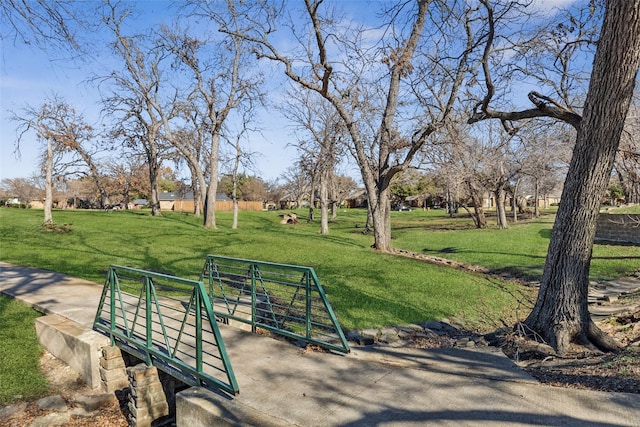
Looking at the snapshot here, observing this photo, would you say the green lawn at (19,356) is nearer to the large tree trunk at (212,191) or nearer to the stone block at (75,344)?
the stone block at (75,344)

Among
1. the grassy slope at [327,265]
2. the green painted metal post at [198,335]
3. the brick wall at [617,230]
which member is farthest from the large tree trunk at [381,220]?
the green painted metal post at [198,335]

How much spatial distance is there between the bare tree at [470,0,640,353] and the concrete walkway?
1.41 m

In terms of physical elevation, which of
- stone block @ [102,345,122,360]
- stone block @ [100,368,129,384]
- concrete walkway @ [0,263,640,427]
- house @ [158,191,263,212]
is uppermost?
house @ [158,191,263,212]

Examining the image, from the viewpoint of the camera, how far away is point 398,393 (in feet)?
14.0

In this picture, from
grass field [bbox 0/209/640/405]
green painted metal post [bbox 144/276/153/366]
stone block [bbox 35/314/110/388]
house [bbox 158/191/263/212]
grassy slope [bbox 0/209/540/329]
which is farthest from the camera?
house [bbox 158/191/263/212]

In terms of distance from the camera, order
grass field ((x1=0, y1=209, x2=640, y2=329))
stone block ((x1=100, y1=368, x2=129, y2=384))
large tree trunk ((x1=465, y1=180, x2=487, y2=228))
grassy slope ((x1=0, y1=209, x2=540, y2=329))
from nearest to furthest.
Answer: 1. stone block ((x1=100, y1=368, x2=129, y2=384))
2. grassy slope ((x1=0, y1=209, x2=540, y2=329))
3. grass field ((x1=0, y1=209, x2=640, y2=329))
4. large tree trunk ((x1=465, y1=180, x2=487, y2=228))

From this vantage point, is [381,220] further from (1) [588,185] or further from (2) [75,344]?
(2) [75,344]

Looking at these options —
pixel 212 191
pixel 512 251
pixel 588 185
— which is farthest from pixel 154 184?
pixel 588 185

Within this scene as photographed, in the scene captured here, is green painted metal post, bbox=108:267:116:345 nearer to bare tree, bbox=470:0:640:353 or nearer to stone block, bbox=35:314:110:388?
stone block, bbox=35:314:110:388

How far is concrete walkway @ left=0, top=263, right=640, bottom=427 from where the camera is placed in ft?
12.1

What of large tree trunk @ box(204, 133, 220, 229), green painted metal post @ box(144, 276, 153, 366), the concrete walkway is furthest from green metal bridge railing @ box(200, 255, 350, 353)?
large tree trunk @ box(204, 133, 220, 229)

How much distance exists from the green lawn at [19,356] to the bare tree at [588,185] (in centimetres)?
700

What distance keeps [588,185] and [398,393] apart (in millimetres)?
4114

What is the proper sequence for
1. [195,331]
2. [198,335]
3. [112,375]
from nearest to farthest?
[198,335], [195,331], [112,375]
